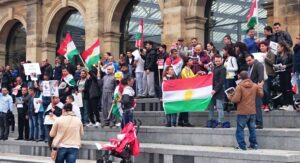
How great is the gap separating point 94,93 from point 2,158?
3.09 metres

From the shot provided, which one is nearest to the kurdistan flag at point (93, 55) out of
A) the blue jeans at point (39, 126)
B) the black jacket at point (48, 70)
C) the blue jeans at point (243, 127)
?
the black jacket at point (48, 70)

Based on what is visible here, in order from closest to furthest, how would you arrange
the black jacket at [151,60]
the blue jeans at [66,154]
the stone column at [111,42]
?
the blue jeans at [66,154]
the black jacket at [151,60]
the stone column at [111,42]

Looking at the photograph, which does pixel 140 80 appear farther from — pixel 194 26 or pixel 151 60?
pixel 194 26

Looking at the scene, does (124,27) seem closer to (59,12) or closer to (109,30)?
(109,30)

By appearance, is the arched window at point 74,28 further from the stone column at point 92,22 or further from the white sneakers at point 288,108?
the white sneakers at point 288,108

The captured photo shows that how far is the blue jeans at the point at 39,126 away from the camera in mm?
15023

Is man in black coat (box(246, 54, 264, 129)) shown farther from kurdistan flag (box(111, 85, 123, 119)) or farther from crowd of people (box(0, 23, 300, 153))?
kurdistan flag (box(111, 85, 123, 119))

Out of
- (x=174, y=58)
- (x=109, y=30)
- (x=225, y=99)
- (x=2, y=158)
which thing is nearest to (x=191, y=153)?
(x=225, y=99)

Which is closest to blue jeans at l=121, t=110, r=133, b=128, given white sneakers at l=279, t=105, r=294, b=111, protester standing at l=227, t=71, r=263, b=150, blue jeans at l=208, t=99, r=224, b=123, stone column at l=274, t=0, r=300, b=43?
blue jeans at l=208, t=99, r=224, b=123

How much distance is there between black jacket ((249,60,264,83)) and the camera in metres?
10.7

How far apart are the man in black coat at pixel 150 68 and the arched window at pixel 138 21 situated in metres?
5.56

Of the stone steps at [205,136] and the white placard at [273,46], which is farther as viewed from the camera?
the white placard at [273,46]

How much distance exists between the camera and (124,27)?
2300cm

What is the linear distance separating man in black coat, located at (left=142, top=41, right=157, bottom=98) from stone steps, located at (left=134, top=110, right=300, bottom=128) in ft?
3.29
